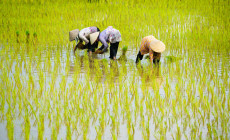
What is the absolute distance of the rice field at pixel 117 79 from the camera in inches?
117

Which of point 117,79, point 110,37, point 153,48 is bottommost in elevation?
point 117,79

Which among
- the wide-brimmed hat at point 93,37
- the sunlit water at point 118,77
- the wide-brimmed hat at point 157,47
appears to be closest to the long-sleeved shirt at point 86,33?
the wide-brimmed hat at point 93,37

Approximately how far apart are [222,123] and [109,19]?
7.55 meters

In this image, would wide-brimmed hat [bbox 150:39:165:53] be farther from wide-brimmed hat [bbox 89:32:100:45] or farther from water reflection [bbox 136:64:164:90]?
wide-brimmed hat [bbox 89:32:100:45]

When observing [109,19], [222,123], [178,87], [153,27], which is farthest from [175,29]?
[222,123]

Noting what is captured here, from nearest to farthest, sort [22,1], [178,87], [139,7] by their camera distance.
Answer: [178,87], [139,7], [22,1]

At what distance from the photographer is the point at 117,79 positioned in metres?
4.80

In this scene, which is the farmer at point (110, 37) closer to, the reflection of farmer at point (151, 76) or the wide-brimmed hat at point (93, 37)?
the wide-brimmed hat at point (93, 37)

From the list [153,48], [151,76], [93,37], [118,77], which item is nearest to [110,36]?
[93,37]

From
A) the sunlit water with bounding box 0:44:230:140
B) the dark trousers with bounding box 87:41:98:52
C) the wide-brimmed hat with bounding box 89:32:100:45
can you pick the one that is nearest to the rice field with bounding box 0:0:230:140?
the sunlit water with bounding box 0:44:230:140

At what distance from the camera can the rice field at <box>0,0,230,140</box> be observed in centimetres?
298

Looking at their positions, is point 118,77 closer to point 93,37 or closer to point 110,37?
point 110,37

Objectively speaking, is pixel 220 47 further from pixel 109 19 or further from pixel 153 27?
pixel 109 19

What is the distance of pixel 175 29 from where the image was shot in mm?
9117
